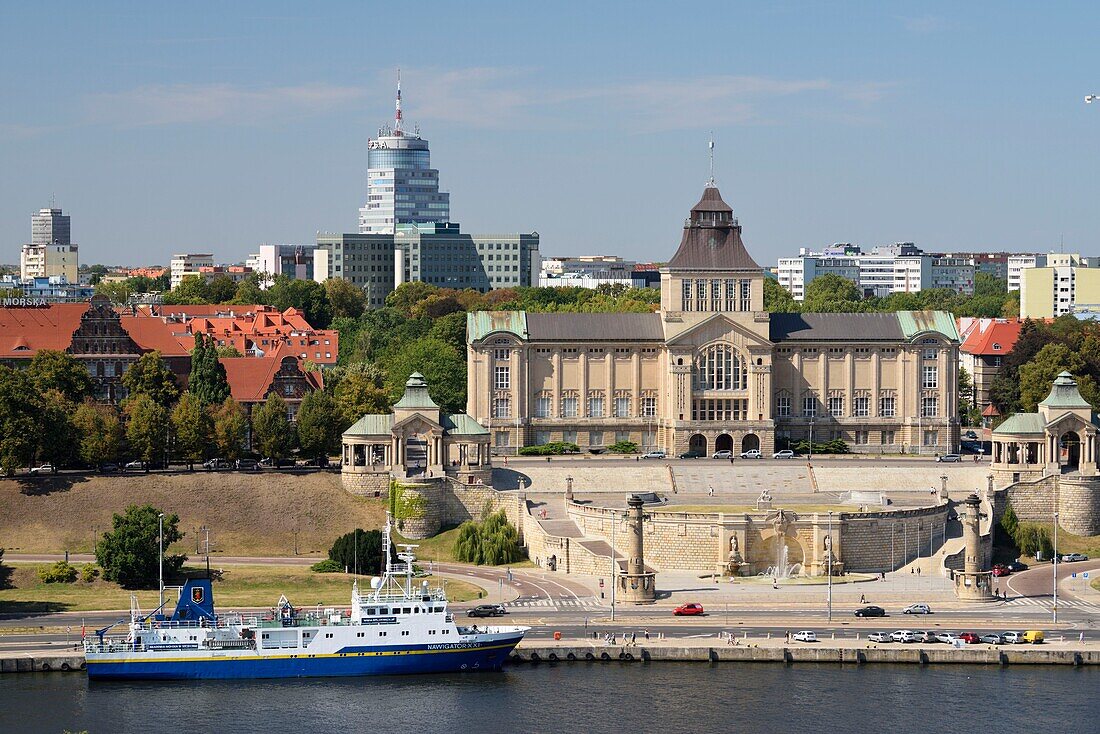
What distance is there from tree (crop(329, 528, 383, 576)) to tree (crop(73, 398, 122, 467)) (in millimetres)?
25230

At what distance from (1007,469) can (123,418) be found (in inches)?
2779

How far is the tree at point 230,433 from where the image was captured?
6358 inches

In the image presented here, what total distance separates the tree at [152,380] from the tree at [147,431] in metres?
11.0

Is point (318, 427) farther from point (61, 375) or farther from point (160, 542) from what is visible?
point (160, 542)

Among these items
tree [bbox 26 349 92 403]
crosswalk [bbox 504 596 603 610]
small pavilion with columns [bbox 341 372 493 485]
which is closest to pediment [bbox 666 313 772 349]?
small pavilion with columns [bbox 341 372 493 485]

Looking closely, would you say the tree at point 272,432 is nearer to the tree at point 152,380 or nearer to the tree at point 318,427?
the tree at point 318,427

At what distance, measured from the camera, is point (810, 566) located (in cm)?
Answer: 13950

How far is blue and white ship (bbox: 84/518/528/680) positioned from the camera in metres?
117

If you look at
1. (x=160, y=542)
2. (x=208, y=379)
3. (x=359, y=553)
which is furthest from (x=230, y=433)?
(x=160, y=542)

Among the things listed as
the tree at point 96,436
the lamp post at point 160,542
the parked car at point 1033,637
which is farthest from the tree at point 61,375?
the parked car at point 1033,637

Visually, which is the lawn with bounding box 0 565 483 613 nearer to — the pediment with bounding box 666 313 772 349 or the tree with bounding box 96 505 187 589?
the tree with bounding box 96 505 187 589

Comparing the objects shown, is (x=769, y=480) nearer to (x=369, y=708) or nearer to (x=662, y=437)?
(x=662, y=437)

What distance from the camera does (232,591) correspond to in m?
134

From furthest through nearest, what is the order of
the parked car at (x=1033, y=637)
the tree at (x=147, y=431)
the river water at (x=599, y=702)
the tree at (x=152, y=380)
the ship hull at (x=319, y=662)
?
1. the tree at (x=152, y=380)
2. the tree at (x=147, y=431)
3. the parked car at (x=1033, y=637)
4. the ship hull at (x=319, y=662)
5. the river water at (x=599, y=702)
